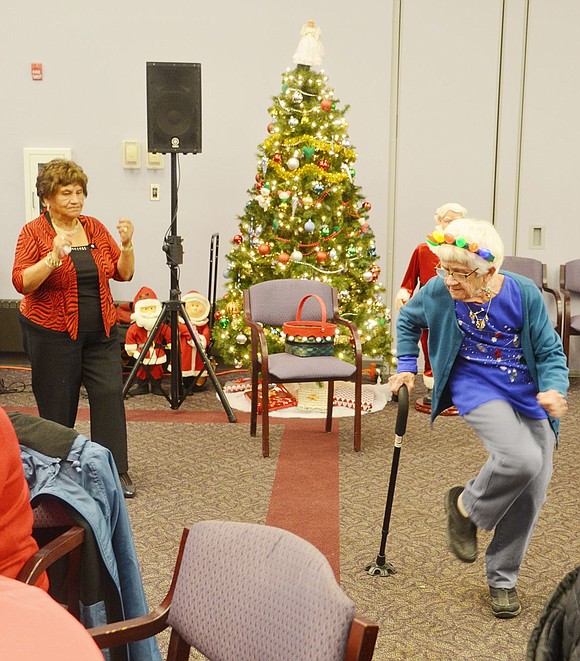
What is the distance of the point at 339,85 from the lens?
7184mm

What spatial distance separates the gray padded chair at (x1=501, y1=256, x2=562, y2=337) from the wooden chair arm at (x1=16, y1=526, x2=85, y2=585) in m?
5.32

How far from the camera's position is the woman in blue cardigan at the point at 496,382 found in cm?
306

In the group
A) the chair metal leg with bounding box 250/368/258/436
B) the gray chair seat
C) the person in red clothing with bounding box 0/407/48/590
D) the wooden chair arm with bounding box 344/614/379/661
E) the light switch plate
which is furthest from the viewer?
the light switch plate

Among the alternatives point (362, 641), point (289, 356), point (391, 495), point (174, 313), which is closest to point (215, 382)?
point (174, 313)

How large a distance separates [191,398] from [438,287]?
3513 mm

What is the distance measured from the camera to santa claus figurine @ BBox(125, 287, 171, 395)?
6.42 metres

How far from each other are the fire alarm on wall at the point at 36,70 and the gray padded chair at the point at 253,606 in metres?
6.05

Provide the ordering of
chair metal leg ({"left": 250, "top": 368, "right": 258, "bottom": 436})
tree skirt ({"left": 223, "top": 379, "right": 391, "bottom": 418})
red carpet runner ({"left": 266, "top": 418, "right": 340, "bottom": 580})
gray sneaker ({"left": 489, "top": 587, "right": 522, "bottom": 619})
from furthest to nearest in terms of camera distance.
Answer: tree skirt ({"left": 223, "top": 379, "right": 391, "bottom": 418}) < chair metal leg ({"left": 250, "top": 368, "right": 258, "bottom": 436}) < red carpet runner ({"left": 266, "top": 418, "right": 340, "bottom": 580}) < gray sneaker ({"left": 489, "top": 587, "right": 522, "bottom": 619})

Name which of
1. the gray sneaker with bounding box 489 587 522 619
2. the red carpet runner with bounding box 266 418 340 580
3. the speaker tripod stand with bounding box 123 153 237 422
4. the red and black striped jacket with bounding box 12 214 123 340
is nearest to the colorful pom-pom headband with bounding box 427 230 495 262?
the gray sneaker with bounding box 489 587 522 619

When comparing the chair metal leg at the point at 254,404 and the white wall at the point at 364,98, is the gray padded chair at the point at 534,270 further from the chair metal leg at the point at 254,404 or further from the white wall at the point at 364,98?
the chair metal leg at the point at 254,404

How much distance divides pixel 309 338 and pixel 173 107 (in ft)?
5.65

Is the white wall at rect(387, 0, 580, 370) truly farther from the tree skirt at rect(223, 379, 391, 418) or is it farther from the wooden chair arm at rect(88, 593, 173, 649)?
the wooden chair arm at rect(88, 593, 173, 649)

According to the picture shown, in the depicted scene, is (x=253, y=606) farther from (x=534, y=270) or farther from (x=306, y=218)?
(x=534, y=270)

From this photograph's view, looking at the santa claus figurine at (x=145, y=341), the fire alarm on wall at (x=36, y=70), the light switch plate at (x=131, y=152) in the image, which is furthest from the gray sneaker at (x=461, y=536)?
the fire alarm on wall at (x=36, y=70)
